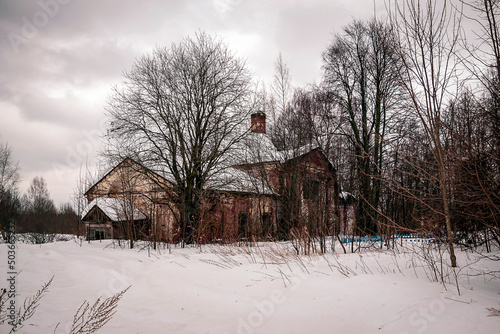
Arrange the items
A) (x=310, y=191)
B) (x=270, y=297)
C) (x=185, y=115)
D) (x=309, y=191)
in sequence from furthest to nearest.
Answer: (x=185, y=115)
(x=310, y=191)
(x=309, y=191)
(x=270, y=297)

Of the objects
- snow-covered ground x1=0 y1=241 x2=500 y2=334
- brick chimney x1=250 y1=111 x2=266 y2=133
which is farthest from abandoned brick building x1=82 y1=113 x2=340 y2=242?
snow-covered ground x1=0 y1=241 x2=500 y2=334

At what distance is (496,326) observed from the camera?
3.08m

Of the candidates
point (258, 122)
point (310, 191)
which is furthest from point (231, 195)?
point (310, 191)

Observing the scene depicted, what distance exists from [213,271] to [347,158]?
39.5 ft

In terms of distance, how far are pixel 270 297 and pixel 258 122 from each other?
44.7ft

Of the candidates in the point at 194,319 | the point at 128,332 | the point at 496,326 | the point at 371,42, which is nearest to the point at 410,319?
the point at 496,326

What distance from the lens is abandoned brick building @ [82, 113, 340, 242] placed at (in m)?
13.7

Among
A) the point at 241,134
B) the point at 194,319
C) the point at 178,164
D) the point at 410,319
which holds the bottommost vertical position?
the point at 194,319

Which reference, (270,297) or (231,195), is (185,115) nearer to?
(231,195)

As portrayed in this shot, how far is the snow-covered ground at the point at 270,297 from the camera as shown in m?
3.72

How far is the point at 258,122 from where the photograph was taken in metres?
18.0

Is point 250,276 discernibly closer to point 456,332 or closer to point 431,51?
point 456,332

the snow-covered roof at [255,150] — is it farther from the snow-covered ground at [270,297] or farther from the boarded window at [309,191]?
the snow-covered ground at [270,297]

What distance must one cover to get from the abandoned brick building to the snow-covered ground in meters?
5.37
